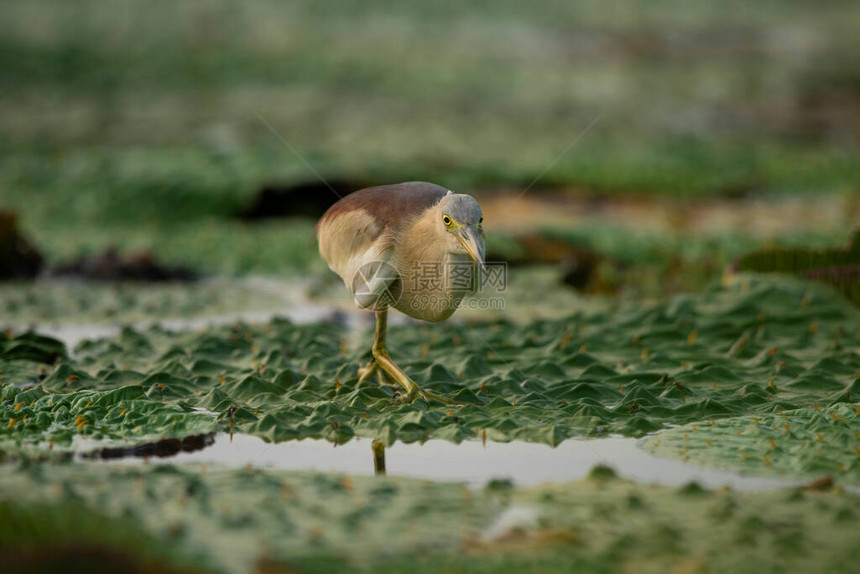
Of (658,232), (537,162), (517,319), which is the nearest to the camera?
(517,319)

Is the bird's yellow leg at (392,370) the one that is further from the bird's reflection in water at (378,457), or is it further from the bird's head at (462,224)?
the bird's head at (462,224)

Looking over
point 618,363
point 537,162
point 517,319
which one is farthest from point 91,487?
point 537,162

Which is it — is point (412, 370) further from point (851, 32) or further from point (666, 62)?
point (851, 32)

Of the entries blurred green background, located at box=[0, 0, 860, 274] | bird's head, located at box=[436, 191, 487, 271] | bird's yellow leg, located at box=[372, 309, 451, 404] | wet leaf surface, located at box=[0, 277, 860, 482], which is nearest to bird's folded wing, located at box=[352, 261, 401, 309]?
bird's yellow leg, located at box=[372, 309, 451, 404]

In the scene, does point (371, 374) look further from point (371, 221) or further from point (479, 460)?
point (479, 460)

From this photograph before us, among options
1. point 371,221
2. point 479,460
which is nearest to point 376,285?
point 371,221
